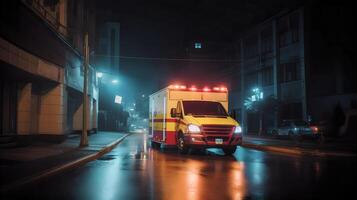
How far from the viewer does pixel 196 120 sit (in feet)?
55.0

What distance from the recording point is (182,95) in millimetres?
19062

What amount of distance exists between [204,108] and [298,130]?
15453 mm

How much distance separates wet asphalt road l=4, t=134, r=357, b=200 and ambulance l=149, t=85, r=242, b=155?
8.16 ft

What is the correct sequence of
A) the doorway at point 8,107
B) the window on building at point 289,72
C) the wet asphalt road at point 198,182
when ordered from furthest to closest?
the window on building at point 289,72 < the doorway at point 8,107 < the wet asphalt road at point 198,182

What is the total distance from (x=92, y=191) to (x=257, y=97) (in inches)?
1530

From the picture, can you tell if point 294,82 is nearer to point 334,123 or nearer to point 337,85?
point 337,85

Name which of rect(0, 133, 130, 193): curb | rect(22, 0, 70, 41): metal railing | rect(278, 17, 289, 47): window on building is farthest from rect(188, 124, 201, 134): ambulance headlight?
rect(278, 17, 289, 47): window on building

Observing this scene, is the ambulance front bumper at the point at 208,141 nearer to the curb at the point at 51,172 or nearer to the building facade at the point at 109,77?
the curb at the point at 51,172

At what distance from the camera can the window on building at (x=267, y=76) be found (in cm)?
4797

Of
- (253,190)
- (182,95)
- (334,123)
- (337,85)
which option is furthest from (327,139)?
(253,190)

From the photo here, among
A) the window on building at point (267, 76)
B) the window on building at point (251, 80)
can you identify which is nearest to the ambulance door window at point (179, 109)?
the window on building at point (267, 76)

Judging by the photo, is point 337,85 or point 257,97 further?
point 257,97

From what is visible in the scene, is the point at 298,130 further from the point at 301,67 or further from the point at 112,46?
the point at 112,46

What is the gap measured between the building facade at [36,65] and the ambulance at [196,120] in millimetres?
6232
